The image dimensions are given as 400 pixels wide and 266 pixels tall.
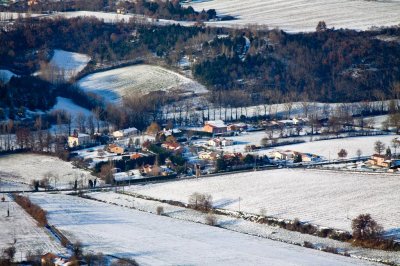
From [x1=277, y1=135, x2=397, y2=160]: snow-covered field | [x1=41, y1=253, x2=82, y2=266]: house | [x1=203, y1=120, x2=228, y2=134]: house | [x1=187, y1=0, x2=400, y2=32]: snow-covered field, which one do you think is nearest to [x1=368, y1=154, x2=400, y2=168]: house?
[x1=277, y1=135, x2=397, y2=160]: snow-covered field

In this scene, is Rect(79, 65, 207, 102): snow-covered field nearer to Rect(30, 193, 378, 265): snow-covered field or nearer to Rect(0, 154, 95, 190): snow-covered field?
Rect(0, 154, 95, 190): snow-covered field

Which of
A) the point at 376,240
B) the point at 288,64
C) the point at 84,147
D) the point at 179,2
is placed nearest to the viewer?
the point at 376,240

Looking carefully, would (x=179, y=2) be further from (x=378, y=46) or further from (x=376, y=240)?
(x=376, y=240)

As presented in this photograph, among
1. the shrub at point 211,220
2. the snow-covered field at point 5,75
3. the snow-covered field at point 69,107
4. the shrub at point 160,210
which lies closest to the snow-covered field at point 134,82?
the snow-covered field at point 69,107

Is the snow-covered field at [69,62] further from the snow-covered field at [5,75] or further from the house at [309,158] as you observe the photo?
the house at [309,158]

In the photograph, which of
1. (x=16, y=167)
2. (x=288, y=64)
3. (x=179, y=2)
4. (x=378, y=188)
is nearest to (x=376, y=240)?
(x=378, y=188)

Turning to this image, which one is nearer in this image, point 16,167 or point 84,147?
point 16,167

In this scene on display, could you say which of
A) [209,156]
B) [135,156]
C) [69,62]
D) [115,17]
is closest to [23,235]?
[135,156]
